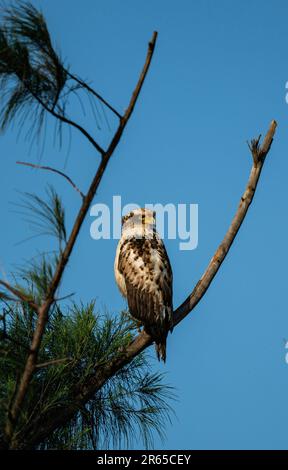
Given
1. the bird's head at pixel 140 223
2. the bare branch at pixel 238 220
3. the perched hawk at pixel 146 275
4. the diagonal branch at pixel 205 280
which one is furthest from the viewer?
the bird's head at pixel 140 223

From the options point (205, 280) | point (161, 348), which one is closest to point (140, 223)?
point (161, 348)

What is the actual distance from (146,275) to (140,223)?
529mm

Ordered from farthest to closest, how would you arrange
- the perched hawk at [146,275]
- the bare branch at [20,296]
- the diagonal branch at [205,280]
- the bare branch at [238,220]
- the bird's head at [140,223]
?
the bird's head at [140,223] < the perched hawk at [146,275] < the bare branch at [238,220] < the diagonal branch at [205,280] < the bare branch at [20,296]

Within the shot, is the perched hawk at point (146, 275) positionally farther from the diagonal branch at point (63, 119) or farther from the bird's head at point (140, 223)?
the diagonal branch at point (63, 119)

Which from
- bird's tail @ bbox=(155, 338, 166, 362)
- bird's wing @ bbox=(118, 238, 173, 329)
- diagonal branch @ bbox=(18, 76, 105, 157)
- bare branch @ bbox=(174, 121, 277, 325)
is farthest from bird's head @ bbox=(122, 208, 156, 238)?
diagonal branch @ bbox=(18, 76, 105, 157)

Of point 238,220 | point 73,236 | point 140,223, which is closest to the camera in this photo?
point 73,236

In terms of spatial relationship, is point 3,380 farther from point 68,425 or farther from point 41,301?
point 41,301

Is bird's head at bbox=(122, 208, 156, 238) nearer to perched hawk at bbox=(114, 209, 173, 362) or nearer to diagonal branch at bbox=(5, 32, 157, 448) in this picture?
perched hawk at bbox=(114, 209, 173, 362)

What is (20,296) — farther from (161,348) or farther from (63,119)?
(161,348)

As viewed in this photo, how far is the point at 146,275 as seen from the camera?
566 centimetres

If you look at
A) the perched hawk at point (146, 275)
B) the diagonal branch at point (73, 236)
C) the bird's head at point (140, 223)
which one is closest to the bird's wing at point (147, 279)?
the perched hawk at point (146, 275)

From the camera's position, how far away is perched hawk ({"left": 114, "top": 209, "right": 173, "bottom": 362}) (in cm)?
543

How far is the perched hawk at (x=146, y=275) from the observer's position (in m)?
5.43

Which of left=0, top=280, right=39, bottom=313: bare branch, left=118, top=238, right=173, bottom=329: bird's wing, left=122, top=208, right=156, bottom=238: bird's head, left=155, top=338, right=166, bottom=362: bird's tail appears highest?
left=122, top=208, right=156, bottom=238: bird's head
